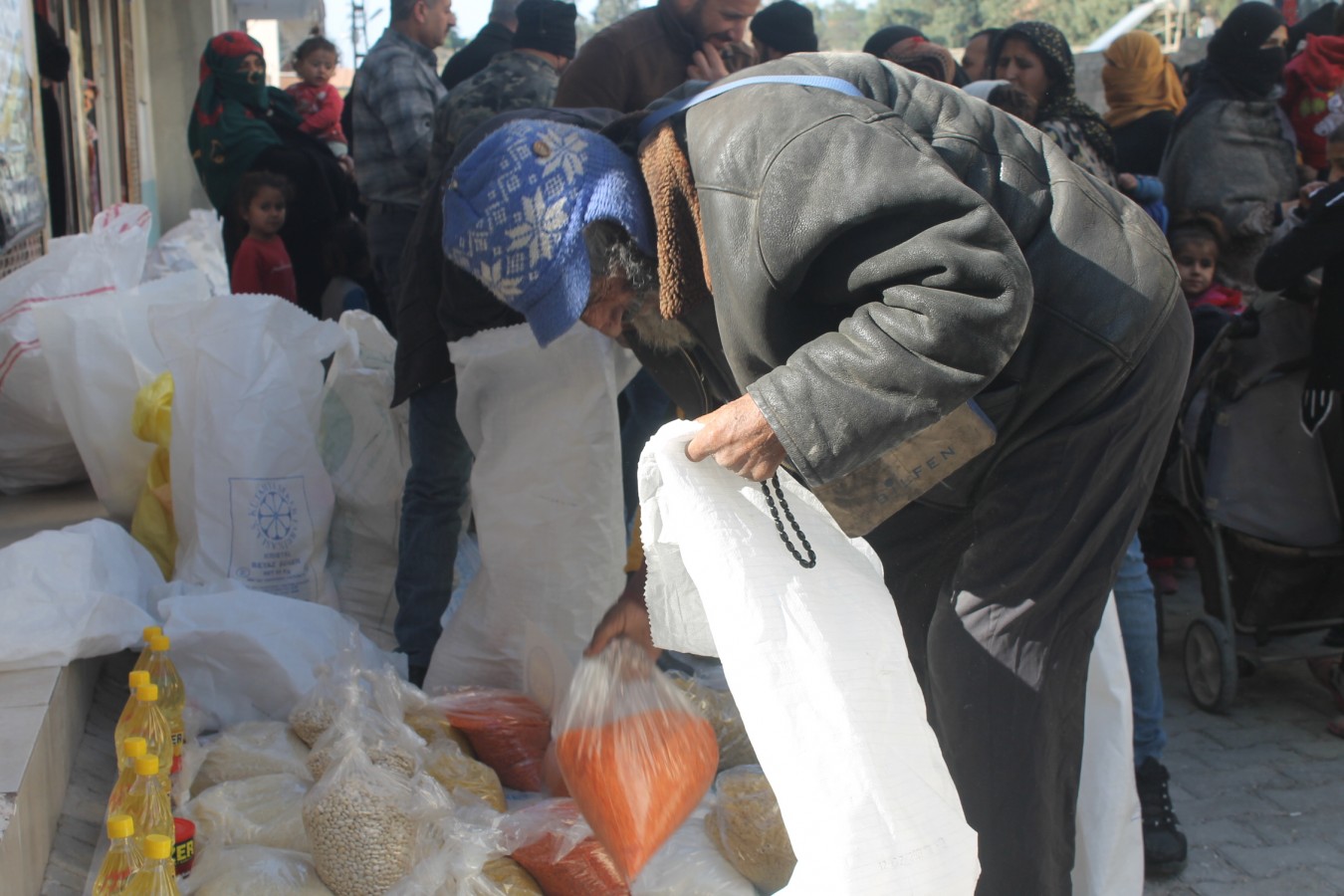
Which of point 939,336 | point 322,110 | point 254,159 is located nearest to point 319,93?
point 322,110

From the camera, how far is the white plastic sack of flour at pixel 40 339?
10.7 feet

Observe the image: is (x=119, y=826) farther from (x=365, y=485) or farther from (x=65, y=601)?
(x=365, y=485)

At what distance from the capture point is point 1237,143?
4523 millimetres

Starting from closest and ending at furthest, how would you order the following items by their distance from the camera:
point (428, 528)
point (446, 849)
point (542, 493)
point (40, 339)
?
point (446, 849), point (542, 493), point (428, 528), point (40, 339)

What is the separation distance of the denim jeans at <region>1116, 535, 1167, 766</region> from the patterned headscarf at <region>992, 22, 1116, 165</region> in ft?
4.70

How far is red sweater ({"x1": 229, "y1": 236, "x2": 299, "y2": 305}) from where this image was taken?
16.6ft

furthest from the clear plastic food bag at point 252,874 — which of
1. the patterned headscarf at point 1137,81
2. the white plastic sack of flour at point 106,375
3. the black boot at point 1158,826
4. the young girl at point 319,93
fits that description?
the young girl at point 319,93

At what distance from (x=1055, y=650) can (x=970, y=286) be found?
1.96 feet

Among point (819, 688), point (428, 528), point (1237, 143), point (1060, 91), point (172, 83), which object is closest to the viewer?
point (819, 688)

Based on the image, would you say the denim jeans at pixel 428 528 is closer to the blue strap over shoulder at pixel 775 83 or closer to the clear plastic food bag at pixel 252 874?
the clear plastic food bag at pixel 252 874

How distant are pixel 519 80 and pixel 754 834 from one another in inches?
88.6

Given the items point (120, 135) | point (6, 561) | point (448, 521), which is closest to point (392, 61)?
point (448, 521)

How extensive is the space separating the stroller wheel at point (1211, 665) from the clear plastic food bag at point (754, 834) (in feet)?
5.78

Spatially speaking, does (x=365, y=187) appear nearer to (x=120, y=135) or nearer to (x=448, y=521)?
(x=448, y=521)
